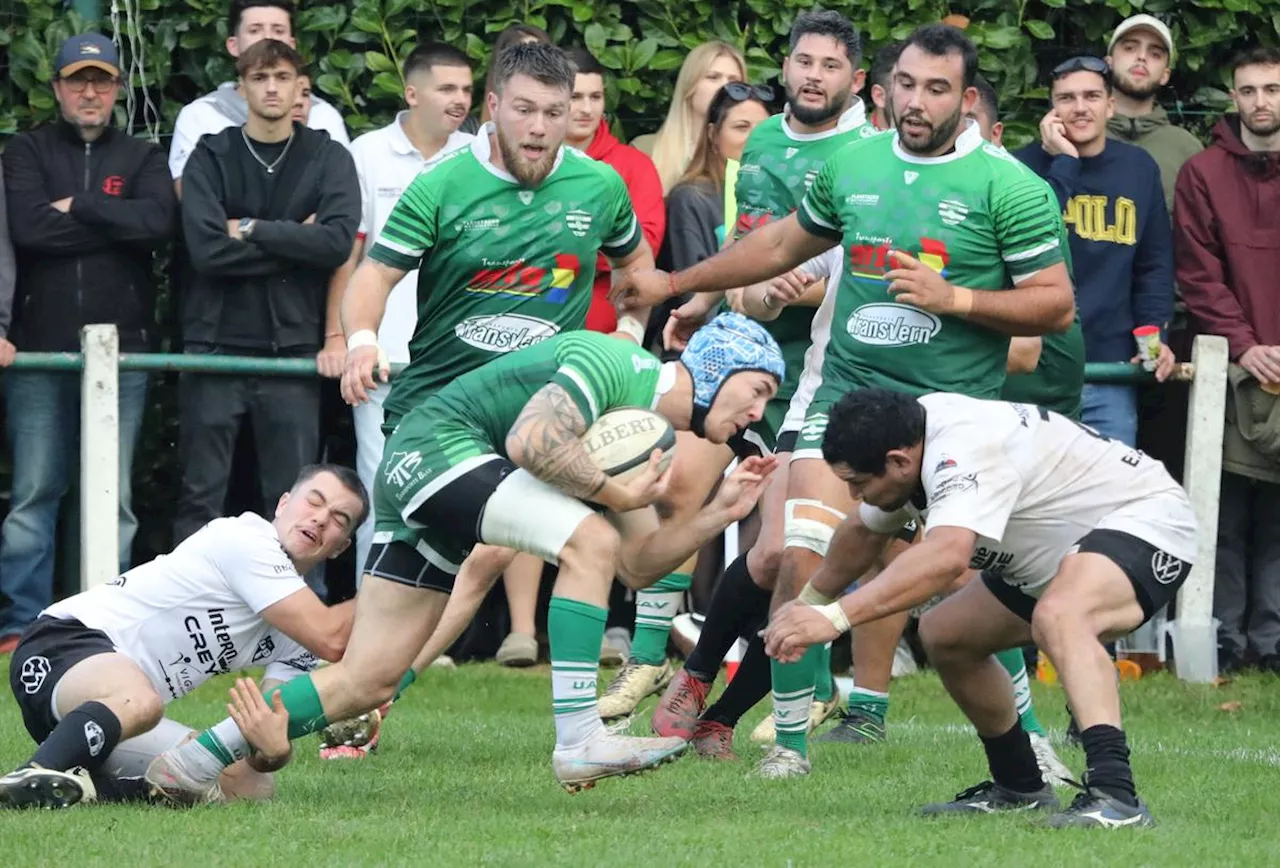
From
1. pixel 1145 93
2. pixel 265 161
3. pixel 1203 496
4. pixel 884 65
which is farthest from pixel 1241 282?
pixel 265 161

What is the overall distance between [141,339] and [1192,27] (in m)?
5.90

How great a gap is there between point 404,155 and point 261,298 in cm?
106

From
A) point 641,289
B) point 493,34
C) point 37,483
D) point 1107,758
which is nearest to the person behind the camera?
point 1107,758

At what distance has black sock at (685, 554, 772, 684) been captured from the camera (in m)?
8.84

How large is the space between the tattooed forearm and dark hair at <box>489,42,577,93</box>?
194cm

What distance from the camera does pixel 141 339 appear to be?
11062mm

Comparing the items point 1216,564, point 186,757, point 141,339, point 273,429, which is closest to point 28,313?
point 141,339

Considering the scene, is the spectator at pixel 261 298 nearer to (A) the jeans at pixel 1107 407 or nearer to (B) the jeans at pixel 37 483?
(B) the jeans at pixel 37 483

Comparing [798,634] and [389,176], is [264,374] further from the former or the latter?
[798,634]

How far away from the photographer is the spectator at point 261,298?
10898mm

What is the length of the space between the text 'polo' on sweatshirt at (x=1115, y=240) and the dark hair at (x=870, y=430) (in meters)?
4.66

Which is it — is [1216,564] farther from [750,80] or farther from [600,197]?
[600,197]

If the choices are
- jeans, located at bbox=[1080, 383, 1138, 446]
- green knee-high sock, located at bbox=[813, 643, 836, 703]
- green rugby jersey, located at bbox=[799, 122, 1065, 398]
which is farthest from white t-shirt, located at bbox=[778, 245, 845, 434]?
jeans, located at bbox=[1080, 383, 1138, 446]

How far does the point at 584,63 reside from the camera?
1141cm
